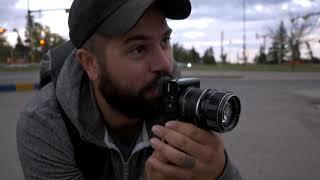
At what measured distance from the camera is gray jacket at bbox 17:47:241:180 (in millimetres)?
2328

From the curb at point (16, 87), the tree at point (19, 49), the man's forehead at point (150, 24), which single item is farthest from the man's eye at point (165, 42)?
the tree at point (19, 49)

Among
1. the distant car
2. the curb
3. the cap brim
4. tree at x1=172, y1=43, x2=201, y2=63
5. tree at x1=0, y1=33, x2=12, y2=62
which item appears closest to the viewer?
the cap brim

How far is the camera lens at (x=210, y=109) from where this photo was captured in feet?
6.21

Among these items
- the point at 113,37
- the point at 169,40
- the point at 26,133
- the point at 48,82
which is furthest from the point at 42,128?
the point at 169,40

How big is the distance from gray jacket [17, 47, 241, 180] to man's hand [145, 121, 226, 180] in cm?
27

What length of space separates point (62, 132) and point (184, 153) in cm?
68

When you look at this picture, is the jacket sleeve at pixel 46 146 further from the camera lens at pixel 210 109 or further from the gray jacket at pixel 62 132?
the camera lens at pixel 210 109

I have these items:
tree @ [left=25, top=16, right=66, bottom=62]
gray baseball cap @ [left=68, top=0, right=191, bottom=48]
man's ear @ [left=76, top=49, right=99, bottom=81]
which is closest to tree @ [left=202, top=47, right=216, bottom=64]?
tree @ [left=25, top=16, right=66, bottom=62]

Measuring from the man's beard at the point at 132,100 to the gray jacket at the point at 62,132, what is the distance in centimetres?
12

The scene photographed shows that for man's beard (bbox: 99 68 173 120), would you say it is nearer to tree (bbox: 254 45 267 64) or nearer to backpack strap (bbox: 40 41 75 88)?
backpack strap (bbox: 40 41 75 88)

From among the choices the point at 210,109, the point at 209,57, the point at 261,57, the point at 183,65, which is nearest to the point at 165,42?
the point at 210,109

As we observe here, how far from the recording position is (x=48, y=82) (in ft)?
8.54

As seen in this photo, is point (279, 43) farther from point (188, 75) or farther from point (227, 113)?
point (227, 113)

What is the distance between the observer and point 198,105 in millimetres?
1940
